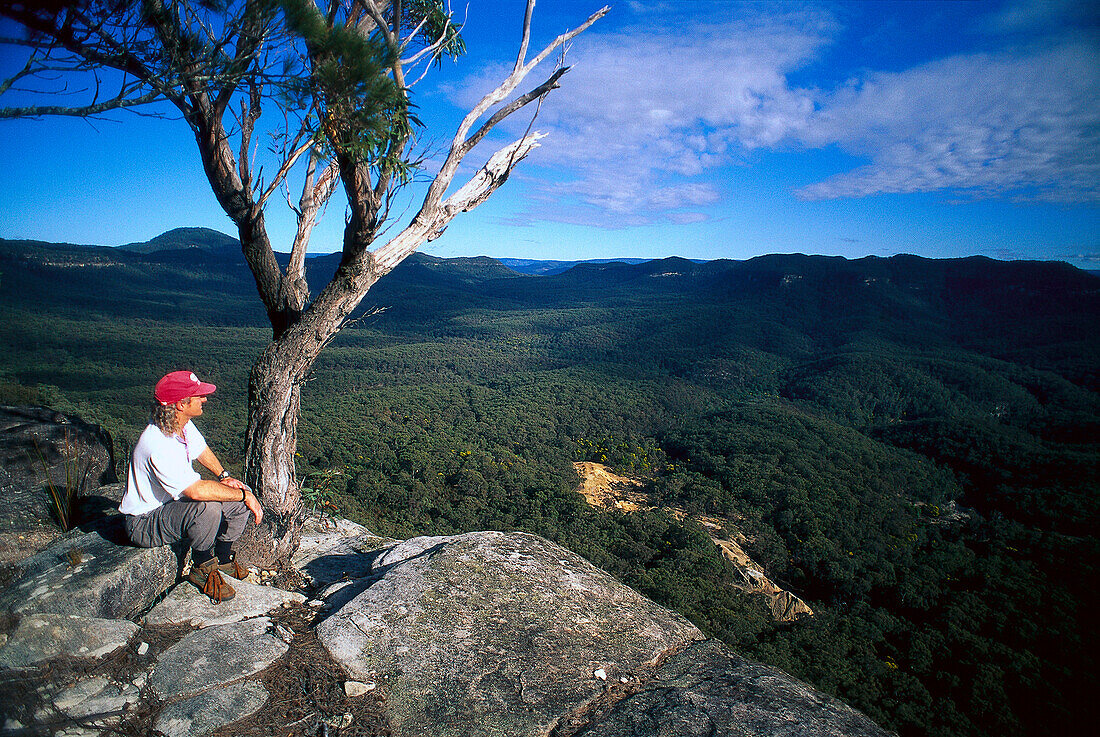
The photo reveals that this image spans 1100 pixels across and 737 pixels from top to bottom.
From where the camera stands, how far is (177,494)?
3258mm

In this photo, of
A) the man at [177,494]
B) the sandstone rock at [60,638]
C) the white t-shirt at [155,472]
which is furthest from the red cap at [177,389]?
the sandstone rock at [60,638]

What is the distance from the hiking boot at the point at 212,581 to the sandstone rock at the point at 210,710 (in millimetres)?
926

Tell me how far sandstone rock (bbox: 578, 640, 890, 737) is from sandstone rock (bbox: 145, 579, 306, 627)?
7.91ft

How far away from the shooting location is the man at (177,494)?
10.4ft

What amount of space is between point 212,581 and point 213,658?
0.72 m

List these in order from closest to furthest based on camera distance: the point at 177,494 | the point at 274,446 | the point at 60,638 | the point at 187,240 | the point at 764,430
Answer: the point at 60,638 → the point at 177,494 → the point at 274,446 → the point at 764,430 → the point at 187,240

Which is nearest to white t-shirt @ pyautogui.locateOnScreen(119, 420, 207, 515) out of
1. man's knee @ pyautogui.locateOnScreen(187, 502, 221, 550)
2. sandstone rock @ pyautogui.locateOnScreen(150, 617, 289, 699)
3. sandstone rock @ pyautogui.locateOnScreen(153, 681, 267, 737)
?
man's knee @ pyautogui.locateOnScreen(187, 502, 221, 550)

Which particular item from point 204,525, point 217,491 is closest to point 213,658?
point 204,525

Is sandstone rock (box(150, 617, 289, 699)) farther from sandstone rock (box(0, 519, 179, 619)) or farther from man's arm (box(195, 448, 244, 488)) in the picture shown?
man's arm (box(195, 448, 244, 488))

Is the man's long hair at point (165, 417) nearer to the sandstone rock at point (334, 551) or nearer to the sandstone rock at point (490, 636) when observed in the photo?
the sandstone rock at point (490, 636)

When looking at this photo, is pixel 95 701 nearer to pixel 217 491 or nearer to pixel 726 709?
pixel 217 491

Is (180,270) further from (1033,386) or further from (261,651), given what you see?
(1033,386)

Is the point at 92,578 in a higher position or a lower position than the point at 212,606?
higher

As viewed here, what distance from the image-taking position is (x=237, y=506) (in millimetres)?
3533
